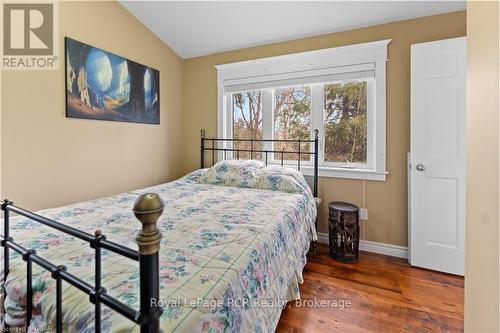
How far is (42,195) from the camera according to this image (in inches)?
84.0

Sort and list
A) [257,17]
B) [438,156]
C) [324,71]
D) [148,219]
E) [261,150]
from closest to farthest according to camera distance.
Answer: [148,219], [438,156], [257,17], [324,71], [261,150]

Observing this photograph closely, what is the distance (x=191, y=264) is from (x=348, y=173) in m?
2.14

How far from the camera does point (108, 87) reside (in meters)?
2.59

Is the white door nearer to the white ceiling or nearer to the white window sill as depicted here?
the white window sill

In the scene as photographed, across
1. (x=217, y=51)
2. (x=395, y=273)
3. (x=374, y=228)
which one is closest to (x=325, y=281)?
(x=395, y=273)

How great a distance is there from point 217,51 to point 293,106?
122 cm

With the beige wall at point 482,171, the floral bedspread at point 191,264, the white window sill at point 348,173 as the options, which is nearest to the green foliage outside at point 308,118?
the white window sill at point 348,173

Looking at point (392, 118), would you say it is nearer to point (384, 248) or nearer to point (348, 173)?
point (348, 173)

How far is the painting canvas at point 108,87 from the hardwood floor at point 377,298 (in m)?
2.39

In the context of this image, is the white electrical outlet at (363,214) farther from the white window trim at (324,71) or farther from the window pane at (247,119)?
the window pane at (247,119)

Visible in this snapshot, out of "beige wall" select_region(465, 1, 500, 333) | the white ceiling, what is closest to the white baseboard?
"beige wall" select_region(465, 1, 500, 333)

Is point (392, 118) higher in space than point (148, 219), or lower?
higher

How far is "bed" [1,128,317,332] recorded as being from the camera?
71 cm

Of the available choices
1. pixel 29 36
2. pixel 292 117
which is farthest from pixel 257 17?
pixel 29 36
